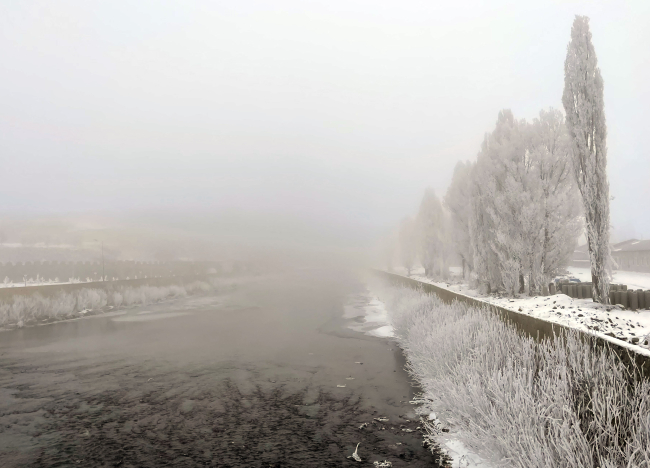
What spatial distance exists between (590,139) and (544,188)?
572 centimetres

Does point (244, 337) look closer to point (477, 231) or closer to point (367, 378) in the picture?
point (367, 378)

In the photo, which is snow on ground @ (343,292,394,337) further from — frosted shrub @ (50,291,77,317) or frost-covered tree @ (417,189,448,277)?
frosted shrub @ (50,291,77,317)

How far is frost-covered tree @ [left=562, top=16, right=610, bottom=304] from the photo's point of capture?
1185 cm

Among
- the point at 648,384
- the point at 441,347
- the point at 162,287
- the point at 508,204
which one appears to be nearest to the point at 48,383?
the point at 441,347

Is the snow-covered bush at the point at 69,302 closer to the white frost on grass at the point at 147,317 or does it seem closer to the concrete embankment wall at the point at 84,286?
the concrete embankment wall at the point at 84,286

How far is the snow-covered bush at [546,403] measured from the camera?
13.2 ft

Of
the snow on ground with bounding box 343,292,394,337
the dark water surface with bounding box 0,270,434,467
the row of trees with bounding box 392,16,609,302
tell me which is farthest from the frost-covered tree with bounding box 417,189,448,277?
the dark water surface with bounding box 0,270,434,467

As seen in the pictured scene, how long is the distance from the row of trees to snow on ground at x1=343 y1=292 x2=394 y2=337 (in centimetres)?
537

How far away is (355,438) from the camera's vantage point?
23.0ft

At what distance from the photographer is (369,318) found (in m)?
22.8

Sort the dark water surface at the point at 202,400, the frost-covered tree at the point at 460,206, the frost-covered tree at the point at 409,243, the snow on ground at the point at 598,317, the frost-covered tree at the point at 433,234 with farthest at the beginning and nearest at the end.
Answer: the frost-covered tree at the point at 409,243, the frost-covered tree at the point at 433,234, the frost-covered tree at the point at 460,206, the snow on ground at the point at 598,317, the dark water surface at the point at 202,400

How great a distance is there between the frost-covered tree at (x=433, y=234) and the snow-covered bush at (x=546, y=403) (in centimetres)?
3028

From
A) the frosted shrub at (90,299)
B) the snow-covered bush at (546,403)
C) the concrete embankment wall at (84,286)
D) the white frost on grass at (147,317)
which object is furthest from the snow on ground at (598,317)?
the frosted shrub at (90,299)

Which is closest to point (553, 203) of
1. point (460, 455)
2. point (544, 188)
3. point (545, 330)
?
point (544, 188)
